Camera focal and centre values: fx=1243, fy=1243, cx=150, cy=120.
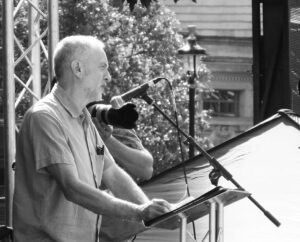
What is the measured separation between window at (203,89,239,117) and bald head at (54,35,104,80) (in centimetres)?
3609

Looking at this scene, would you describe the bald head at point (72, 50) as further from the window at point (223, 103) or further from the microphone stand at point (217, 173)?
the window at point (223, 103)

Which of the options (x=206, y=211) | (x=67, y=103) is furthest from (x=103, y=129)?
(x=206, y=211)

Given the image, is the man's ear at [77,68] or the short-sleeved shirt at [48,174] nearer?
the short-sleeved shirt at [48,174]

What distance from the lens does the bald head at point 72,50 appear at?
19.2ft

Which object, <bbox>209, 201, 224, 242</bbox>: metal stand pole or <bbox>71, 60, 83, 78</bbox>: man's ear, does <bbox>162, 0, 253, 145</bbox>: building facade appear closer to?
<bbox>71, 60, 83, 78</bbox>: man's ear

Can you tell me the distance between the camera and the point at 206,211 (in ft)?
18.4

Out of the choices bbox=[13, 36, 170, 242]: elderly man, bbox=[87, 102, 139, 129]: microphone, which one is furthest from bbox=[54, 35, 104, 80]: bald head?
bbox=[87, 102, 139, 129]: microphone

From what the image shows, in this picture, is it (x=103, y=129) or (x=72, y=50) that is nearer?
(x=72, y=50)

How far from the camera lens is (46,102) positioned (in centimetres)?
588

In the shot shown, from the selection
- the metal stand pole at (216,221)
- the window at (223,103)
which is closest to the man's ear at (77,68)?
the metal stand pole at (216,221)

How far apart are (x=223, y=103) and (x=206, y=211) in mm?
38218

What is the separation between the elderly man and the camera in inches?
222

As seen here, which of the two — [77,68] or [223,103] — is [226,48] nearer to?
[223,103]

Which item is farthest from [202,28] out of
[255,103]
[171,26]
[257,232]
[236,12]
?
[257,232]
